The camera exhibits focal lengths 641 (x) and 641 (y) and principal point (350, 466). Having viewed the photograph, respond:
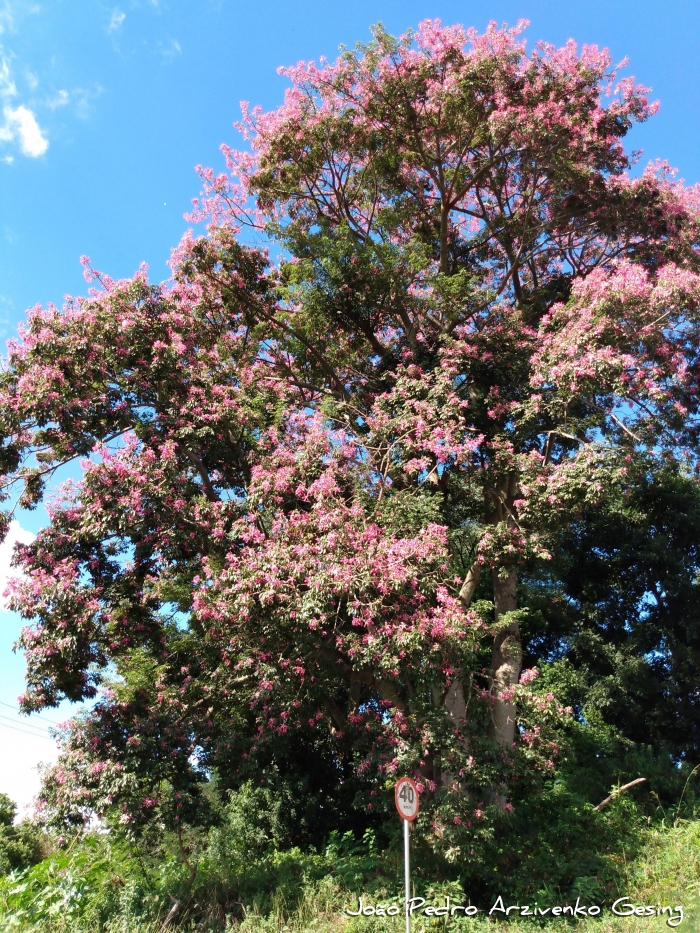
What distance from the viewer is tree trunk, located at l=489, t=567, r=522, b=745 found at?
862 cm

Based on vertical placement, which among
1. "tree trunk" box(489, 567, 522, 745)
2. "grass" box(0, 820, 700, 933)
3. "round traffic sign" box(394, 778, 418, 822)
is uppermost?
"tree trunk" box(489, 567, 522, 745)

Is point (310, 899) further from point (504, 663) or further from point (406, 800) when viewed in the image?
point (504, 663)

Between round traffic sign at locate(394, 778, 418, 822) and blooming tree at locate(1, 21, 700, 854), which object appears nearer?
round traffic sign at locate(394, 778, 418, 822)

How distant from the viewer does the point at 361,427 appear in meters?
10.2

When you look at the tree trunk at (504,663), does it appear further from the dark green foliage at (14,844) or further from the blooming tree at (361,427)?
the dark green foliage at (14,844)

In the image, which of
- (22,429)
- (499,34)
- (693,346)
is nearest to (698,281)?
(693,346)

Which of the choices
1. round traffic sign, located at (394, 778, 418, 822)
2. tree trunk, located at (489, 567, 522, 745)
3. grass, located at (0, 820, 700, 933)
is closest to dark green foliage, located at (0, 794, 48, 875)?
grass, located at (0, 820, 700, 933)

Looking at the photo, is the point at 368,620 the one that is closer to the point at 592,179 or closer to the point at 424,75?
the point at 592,179

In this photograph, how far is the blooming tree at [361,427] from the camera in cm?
754

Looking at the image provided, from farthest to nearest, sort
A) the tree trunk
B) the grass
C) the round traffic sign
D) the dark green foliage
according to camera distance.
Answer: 1. the dark green foliage
2. the tree trunk
3. the grass
4. the round traffic sign

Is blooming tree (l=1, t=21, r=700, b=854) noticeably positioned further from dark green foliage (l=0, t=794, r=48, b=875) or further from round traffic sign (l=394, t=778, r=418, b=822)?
dark green foliage (l=0, t=794, r=48, b=875)

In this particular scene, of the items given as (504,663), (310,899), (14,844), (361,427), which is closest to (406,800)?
(310,899)

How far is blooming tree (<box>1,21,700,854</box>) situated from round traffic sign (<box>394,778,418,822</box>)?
1292mm

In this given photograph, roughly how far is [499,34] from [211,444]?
26.5 feet
